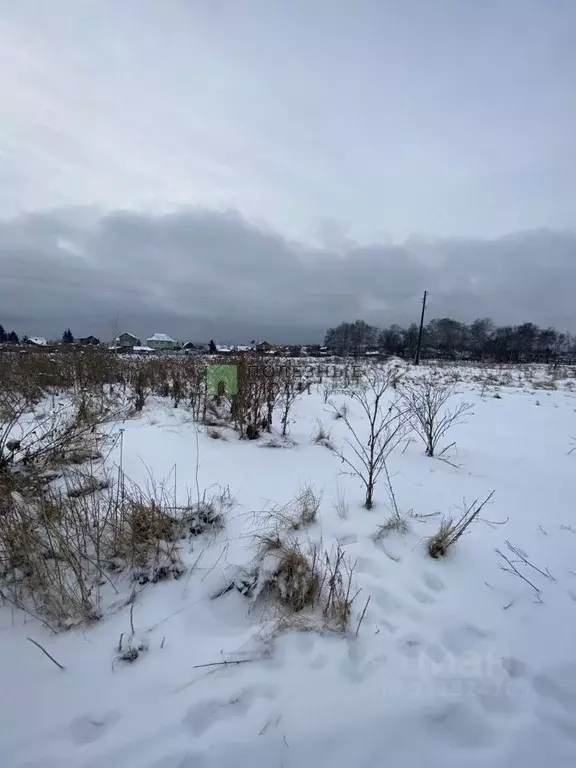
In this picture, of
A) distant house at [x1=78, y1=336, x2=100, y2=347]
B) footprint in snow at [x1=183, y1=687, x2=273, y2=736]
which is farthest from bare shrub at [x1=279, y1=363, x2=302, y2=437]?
distant house at [x1=78, y1=336, x2=100, y2=347]

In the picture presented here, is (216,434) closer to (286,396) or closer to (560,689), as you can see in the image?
(286,396)

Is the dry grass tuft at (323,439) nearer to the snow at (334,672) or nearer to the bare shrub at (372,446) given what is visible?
the bare shrub at (372,446)

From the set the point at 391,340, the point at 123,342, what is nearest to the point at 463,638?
the point at 123,342

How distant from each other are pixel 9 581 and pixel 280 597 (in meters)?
1.79

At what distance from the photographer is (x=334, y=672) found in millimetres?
1649

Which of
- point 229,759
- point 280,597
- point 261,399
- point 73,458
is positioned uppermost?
point 261,399

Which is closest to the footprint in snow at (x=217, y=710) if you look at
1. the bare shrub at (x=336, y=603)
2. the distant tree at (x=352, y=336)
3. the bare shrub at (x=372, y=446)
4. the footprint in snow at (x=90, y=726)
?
the footprint in snow at (x=90, y=726)

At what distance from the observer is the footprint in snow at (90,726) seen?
1.40 metres

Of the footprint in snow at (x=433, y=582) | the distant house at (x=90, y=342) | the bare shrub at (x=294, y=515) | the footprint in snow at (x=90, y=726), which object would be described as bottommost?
the footprint in snow at (x=90, y=726)

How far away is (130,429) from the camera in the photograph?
5223 mm

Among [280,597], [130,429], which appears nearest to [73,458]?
[130,429]

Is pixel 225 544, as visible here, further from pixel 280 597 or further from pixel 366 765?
pixel 366 765

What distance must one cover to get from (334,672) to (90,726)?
1.17 meters

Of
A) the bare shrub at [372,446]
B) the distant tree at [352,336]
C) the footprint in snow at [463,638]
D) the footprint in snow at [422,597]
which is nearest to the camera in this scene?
the footprint in snow at [463,638]
